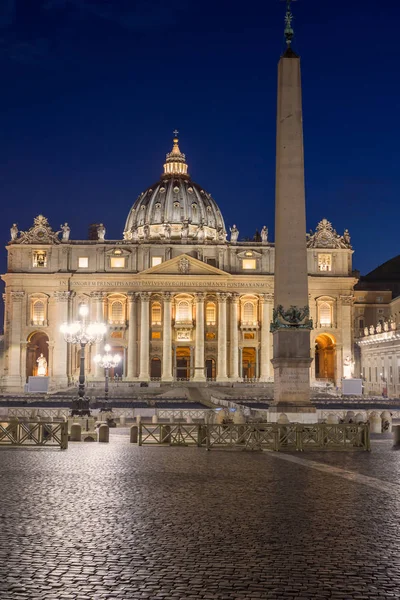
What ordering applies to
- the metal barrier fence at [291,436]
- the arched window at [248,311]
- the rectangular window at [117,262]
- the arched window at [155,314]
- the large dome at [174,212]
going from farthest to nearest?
the large dome at [174,212] < the arched window at [248,311] < the arched window at [155,314] < the rectangular window at [117,262] < the metal barrier fence at [291,436]

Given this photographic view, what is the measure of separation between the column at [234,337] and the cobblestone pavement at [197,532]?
7422 cm

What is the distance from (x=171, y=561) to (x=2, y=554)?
1.96m

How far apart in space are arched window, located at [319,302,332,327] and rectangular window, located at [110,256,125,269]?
23.5 meters

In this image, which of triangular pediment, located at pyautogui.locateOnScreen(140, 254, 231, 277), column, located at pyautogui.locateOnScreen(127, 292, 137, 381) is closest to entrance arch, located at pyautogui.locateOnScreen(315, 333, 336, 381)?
triangular pediment, located at pyautogui.locateOnScreen(140, 254, 231, 277)

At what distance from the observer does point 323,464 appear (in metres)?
18.5

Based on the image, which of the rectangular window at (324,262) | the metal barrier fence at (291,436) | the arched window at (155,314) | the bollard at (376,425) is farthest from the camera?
the rectangular window at (324,262)

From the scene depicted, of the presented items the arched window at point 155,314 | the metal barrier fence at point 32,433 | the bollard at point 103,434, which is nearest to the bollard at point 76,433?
the bollard at point 103,434

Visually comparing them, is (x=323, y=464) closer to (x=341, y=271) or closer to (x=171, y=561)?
(x=171, y=561)

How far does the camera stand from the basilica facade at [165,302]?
9162cm

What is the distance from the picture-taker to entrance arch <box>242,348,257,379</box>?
94.9 m

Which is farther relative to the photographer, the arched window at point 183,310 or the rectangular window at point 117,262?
the arched window at point 183,310

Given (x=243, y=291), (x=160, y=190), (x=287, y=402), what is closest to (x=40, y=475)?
(x=287, y=402)

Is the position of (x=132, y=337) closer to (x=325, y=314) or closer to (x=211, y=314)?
(x=211, y=314)

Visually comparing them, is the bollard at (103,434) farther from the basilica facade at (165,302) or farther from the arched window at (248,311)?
the arched window at (248,311)
